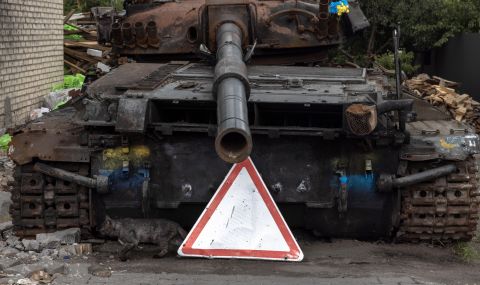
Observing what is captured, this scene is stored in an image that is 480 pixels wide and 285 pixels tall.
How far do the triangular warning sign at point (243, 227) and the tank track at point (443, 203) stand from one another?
1.02 m

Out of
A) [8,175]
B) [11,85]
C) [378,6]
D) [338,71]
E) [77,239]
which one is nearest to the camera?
[77,239]

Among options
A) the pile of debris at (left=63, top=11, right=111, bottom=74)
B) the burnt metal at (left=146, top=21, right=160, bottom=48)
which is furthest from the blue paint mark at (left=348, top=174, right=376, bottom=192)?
the pile of debris at (left=63, top=11, right=111, bottom=74)

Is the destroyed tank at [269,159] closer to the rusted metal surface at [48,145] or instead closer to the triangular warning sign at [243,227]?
the rusted metal surface at [48,145]

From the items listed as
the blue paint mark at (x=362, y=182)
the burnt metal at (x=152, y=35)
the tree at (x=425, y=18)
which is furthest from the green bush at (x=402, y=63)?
the blue paint mark at (x=362, y=182)

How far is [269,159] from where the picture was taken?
627 cm

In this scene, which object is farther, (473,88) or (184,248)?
(473,88)

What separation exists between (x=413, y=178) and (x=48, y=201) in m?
2.88

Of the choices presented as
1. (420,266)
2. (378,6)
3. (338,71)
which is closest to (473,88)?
(378,6)

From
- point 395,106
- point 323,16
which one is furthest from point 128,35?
point 395,106

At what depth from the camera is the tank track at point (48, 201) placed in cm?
639

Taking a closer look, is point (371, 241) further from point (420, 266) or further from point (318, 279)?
point (318, 279)

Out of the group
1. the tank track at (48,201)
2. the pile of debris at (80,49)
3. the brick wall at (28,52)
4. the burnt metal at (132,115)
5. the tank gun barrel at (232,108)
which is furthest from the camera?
the pile of debris at (80,49)

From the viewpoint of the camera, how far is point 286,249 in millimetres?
5988

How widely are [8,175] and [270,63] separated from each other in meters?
4.30
